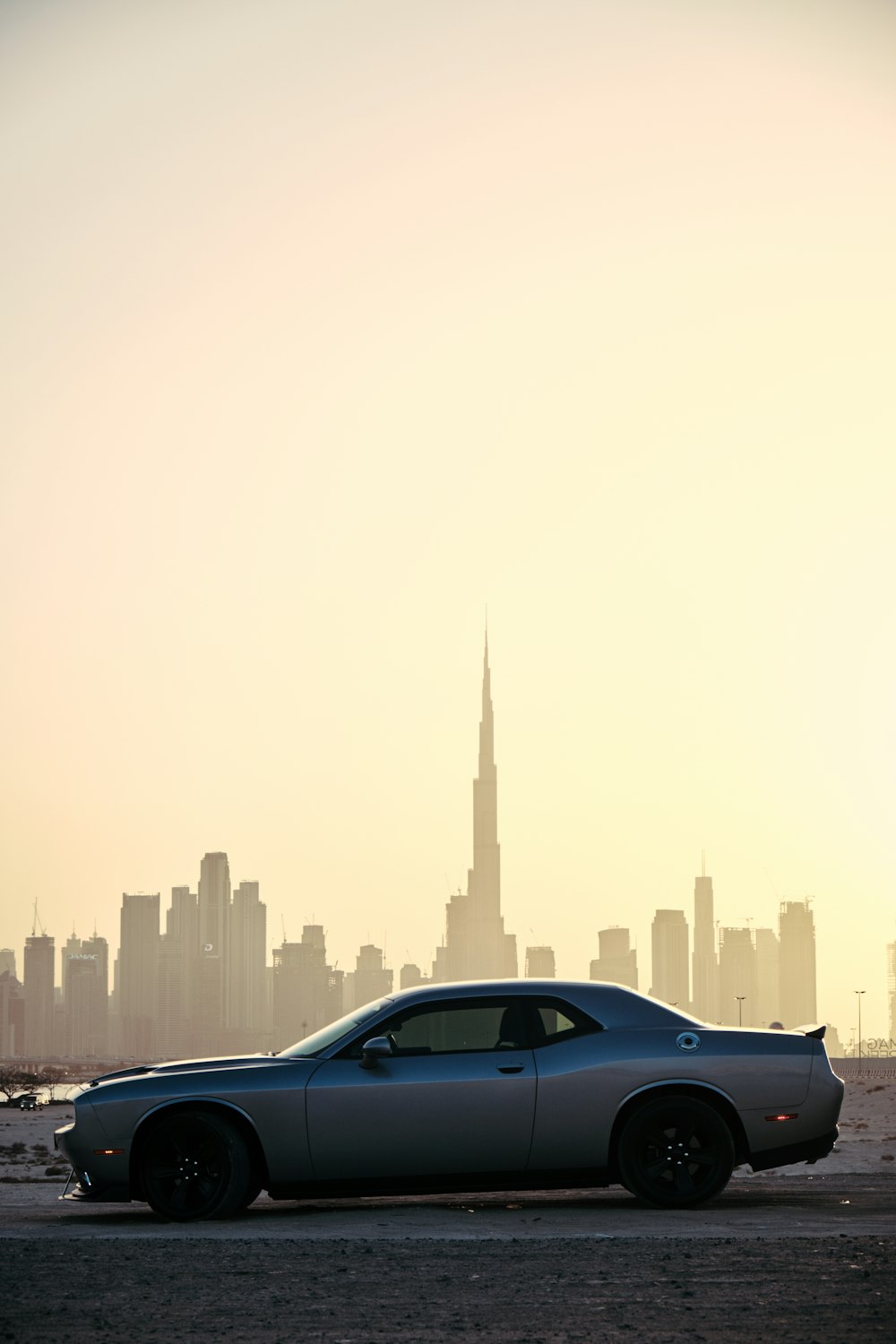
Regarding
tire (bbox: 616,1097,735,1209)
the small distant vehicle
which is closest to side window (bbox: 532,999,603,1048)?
the small distant vehicle

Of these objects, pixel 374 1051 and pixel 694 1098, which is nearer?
pixel 374 1051

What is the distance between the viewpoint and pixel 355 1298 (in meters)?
6.37

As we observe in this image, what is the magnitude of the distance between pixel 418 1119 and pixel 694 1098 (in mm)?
1699

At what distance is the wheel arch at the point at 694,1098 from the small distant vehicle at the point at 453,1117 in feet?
0.04

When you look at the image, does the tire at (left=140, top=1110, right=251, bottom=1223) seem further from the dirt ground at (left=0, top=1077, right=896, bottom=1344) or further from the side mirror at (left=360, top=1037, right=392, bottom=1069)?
the side mirror at (left=360, top=1037, right=392, bottom=1069)

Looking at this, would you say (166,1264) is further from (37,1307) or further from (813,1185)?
(813,1185)

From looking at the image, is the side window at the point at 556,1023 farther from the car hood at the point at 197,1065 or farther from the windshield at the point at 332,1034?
the car hood at the point at 197,1065

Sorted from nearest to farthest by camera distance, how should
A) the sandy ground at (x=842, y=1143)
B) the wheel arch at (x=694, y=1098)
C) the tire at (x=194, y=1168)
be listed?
the tire at (x=194, y=1168), the wheel arch at (x=694, y=1098), the sandy ground at (x=842, y=1143)

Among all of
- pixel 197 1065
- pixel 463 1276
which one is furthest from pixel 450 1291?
pixel 197 1065

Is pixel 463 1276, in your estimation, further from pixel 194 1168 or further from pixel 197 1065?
pixel 197 1065

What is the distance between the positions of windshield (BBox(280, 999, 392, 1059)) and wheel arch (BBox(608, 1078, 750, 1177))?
1629 millimetres

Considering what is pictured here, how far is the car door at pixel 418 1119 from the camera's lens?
376 inches

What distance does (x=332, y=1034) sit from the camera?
10.1m

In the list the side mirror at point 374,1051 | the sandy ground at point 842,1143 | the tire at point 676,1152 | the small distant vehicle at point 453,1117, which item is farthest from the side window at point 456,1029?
the sandy ground at point 842,1143
